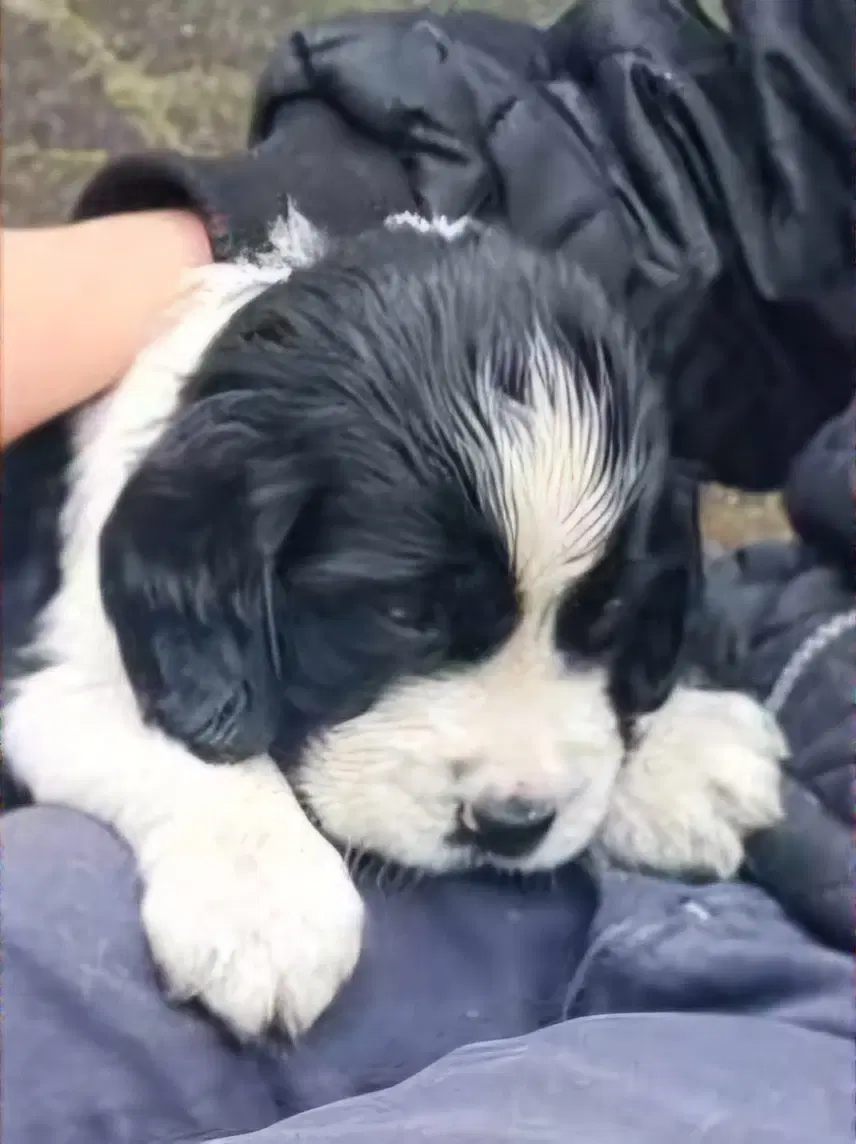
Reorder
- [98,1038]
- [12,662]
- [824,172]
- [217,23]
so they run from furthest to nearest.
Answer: [217,23] < [824,172] < [12,662] < [98,1038]

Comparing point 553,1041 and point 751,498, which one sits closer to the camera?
point 553,1041

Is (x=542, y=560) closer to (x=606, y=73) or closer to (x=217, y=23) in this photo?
(x=606, y=73)

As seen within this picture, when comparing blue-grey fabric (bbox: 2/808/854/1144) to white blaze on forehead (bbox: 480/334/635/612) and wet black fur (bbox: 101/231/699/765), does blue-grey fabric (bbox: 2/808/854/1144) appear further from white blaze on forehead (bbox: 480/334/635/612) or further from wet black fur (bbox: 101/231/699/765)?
white blaze on forehead (bbox: 480/334/635/612)

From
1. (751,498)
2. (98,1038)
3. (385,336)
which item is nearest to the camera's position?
(98,1038)

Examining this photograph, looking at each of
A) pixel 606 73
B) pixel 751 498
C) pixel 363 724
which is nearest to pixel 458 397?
pixel 363 724

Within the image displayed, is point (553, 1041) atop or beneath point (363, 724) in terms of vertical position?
beneath

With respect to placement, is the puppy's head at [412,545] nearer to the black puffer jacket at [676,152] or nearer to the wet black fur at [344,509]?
the wet black fur at [344,509]

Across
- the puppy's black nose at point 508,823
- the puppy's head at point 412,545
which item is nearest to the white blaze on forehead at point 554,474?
the puppy's head at point 412,545
